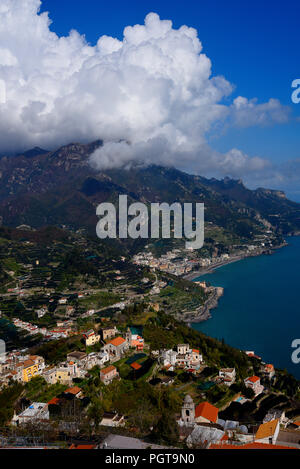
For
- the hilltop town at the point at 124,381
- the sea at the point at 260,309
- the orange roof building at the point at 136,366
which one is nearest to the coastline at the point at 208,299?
the hilltop town at the point at 124,381

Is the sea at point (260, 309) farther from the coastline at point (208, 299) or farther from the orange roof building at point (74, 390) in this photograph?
the orange roof building at point (74, 390)

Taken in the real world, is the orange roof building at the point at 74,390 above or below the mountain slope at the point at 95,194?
below

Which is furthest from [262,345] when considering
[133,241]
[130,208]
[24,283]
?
[130,208]

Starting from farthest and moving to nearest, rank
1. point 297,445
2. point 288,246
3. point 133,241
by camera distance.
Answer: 1. point 288,246
2. point 133,241
3. point 297,445

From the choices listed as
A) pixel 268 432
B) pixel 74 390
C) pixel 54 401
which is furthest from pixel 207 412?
pixel 54 401

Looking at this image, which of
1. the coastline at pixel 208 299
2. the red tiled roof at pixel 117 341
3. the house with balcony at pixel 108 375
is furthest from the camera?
the coastline at pixel 208 299

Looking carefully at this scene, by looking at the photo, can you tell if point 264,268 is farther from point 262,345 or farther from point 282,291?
point 262,345
